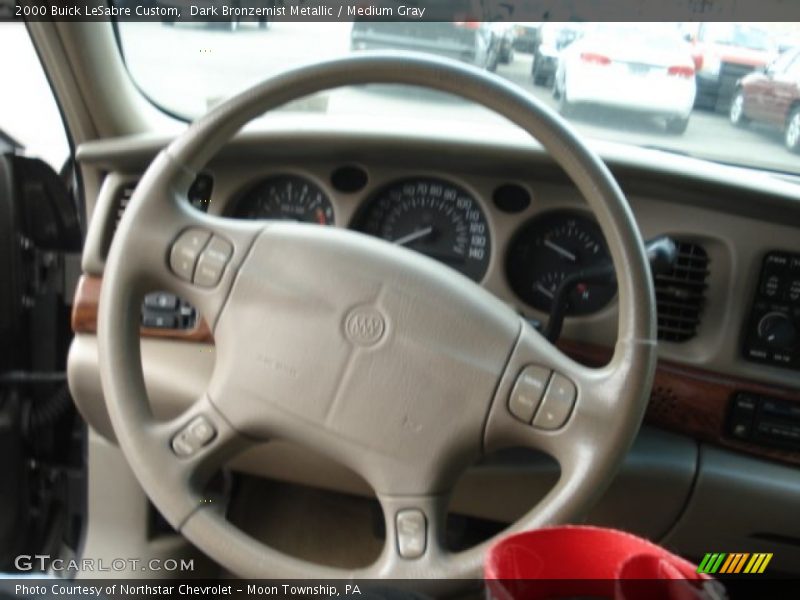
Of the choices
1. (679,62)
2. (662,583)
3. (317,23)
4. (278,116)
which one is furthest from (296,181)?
(662,583)

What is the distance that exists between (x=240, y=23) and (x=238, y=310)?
2.23 feet

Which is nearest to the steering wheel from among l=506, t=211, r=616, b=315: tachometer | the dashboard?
the dashboard

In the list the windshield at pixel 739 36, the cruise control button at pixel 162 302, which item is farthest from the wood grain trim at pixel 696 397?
the cruise control button at pixel 162 302

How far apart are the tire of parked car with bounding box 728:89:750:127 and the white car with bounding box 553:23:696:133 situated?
6cm

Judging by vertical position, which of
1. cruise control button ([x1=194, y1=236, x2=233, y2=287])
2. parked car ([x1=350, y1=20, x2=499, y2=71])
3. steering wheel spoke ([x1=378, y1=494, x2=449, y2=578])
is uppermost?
parked car ([x1=350, y1=20, x2=499, y2=71])

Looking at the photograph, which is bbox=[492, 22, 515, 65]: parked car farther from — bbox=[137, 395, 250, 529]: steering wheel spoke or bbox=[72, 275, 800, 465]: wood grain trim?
bbox=[137, 395, 250, 529]: steering wheel spoke

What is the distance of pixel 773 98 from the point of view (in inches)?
54.8

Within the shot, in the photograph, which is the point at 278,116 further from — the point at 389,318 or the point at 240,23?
the point at 389,318

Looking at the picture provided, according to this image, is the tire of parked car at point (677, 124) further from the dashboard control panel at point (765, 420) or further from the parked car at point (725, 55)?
the dashboard control panel at point (765, 420)

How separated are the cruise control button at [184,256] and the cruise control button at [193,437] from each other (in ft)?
0.59

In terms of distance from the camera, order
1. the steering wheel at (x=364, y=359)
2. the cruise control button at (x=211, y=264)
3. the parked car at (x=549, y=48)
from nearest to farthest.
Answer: the steering wheel at (x=364, y=359) < the cruise control button at (x=211, y=264) < the parked car at (x=549, y=48)

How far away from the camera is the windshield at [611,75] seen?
1.38m

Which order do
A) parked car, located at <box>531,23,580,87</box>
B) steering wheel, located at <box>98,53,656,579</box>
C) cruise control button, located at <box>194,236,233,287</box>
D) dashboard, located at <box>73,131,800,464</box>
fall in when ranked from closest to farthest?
1. steering wheel, located at <box>98,53,656,579</box>
2. cruise control button, located at <box>194,236,233,287</box>
3. dashboard, located at <box>73,131,800,464</box>
4. parked car, located at <box>531,23,580,87</box>

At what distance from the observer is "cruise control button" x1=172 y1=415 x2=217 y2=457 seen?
1.08 meters
